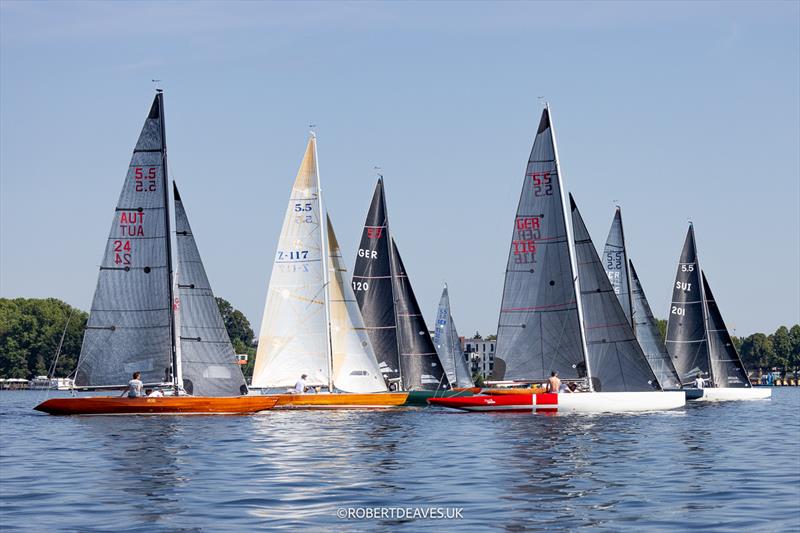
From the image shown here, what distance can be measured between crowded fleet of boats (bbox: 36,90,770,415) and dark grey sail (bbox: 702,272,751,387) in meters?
26.6

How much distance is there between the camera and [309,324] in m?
49.6

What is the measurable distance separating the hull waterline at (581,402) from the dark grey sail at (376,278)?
13197mm

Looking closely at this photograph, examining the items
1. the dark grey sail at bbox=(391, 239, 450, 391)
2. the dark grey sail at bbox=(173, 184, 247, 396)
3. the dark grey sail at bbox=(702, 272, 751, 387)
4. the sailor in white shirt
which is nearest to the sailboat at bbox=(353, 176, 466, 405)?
the dark grey sail at bbox=(391, 239, 450, 391)

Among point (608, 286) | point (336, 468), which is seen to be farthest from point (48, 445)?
point (608, 286)

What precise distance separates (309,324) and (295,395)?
3.65 m

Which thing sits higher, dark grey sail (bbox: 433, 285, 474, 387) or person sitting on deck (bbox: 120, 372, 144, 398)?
dark grey sail (bbox: 433, 285, 474, 387)

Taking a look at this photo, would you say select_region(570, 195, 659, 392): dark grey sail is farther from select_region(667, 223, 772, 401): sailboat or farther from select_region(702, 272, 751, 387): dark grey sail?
select_region(702, 272, 751, 387): dark grey sail

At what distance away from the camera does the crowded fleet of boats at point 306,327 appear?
142ft

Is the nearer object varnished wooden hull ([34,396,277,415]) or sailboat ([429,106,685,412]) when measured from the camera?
varnished wooden hull ([34,396,277,415])

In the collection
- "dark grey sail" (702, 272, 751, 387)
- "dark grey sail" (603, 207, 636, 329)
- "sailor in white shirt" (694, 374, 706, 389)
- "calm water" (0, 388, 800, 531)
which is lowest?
"calm water" (0, 388, 800, 531)

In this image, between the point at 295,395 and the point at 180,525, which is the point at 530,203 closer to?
the point at 295,395

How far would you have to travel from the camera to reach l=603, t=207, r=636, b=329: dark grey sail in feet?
214

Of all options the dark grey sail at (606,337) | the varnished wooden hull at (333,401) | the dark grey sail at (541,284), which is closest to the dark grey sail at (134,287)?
the varnished wooden hull at (333,401)

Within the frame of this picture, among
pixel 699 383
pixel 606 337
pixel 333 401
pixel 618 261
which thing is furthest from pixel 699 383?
pixel 333 401
